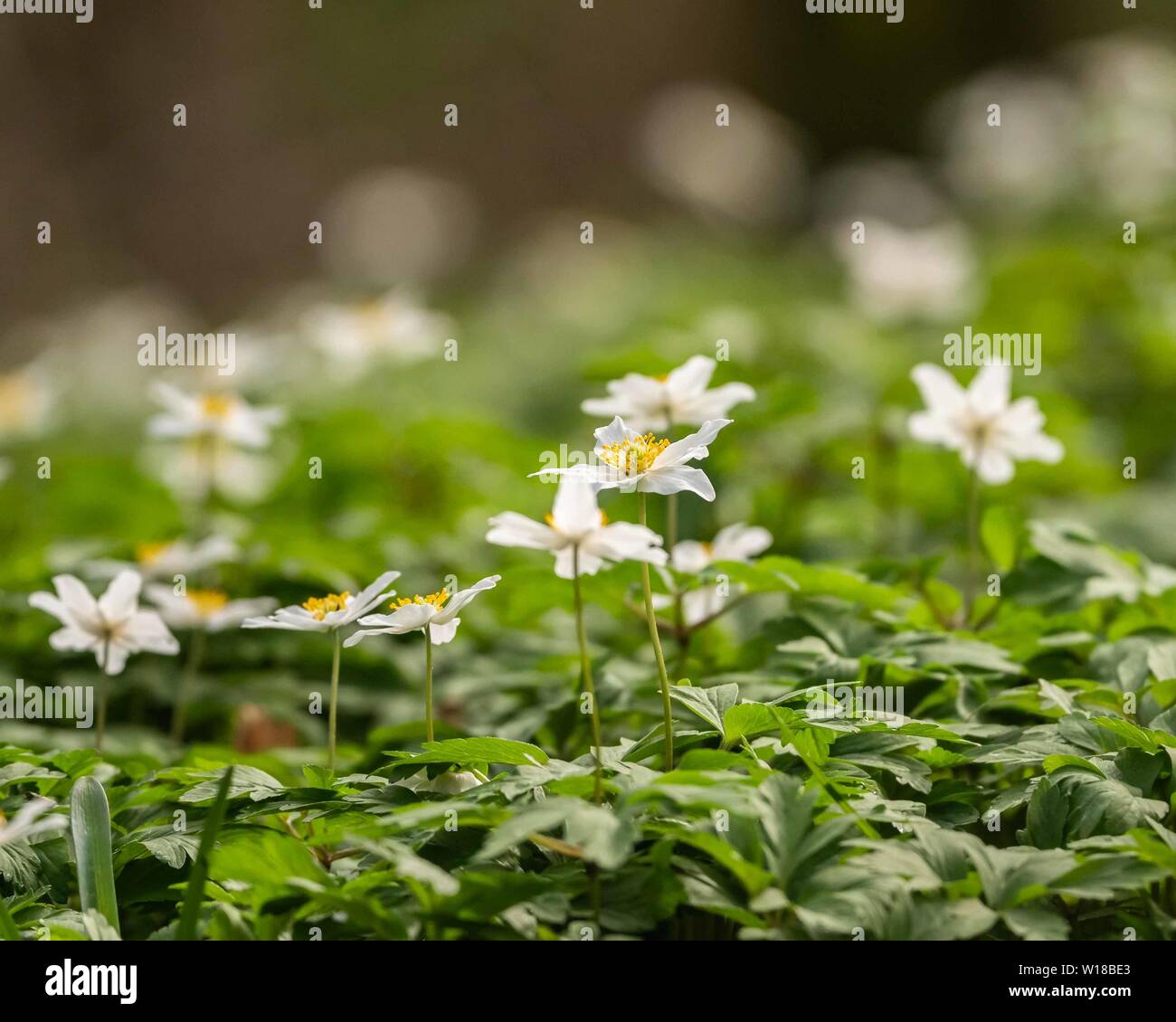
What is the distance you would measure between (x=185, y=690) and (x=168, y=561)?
0.94 feet

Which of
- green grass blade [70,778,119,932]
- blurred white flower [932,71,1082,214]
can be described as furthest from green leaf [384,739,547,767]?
blurred white flower [932,71,1082,214]

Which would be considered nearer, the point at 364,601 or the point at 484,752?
the point at 484,752

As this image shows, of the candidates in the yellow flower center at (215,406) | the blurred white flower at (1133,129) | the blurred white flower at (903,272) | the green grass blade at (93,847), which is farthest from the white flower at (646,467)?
the blurred white flower at (1133,129)

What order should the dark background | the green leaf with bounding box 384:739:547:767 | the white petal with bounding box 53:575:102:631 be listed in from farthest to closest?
1. the dark background
2. the white petal with bounding box 53:575:102:631
3. the green leaf with bounding box 384:739:547:767

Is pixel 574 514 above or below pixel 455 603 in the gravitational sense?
above

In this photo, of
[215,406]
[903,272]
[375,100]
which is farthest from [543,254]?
[215,406]

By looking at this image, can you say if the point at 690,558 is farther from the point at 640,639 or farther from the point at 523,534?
the point at 523,534

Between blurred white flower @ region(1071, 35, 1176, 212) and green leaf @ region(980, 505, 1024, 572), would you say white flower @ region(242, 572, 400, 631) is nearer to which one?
green leaf @ region(980, 505, 1024, 572)

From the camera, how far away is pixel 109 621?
77.2 inches

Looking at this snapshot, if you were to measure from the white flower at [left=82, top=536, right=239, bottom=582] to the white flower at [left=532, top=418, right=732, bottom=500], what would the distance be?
1.16 meters

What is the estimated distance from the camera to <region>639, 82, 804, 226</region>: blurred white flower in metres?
8.44
